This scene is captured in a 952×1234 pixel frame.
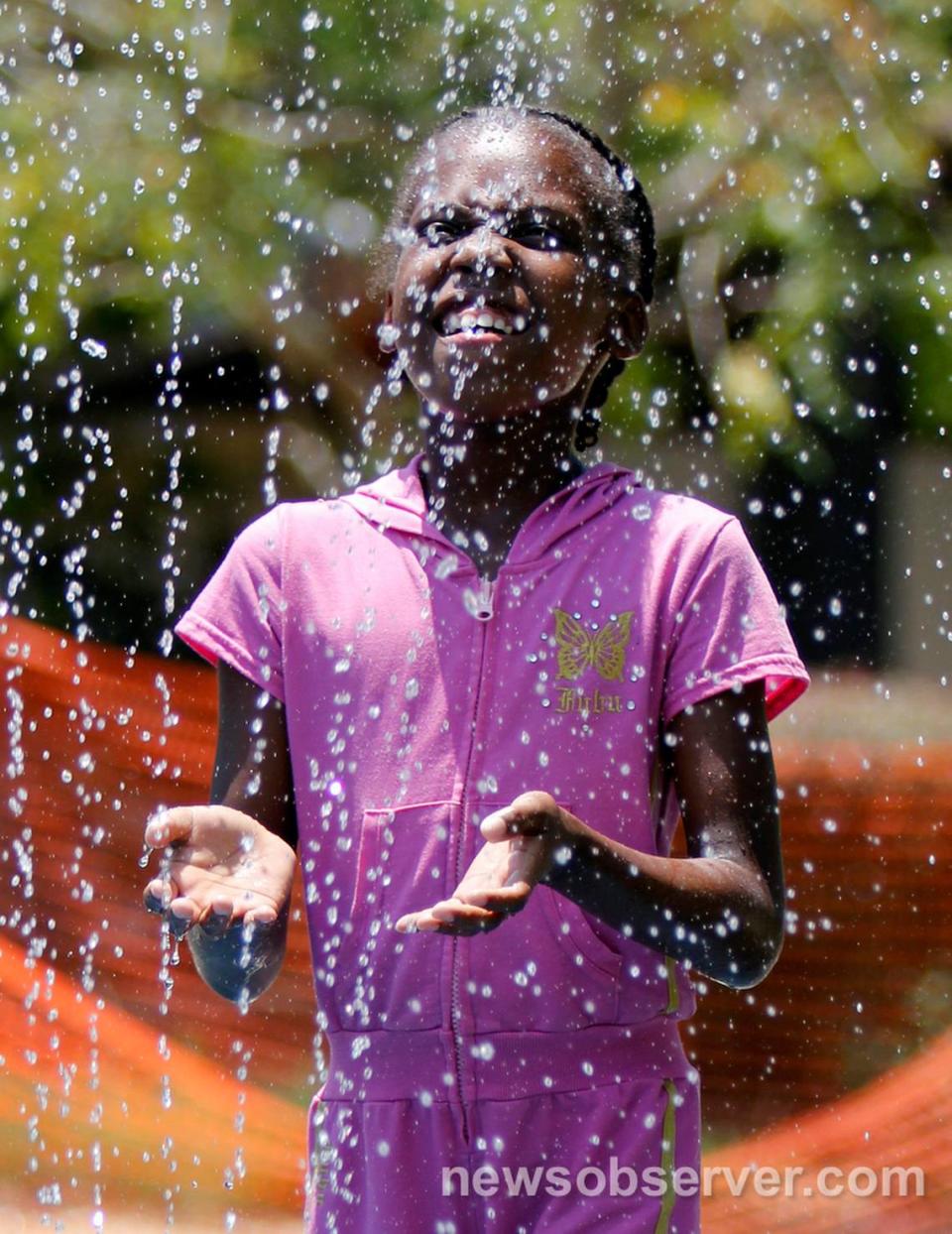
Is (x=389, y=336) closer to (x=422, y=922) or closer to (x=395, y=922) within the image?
(x=395, y=922)

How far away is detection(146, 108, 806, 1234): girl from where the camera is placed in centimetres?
182

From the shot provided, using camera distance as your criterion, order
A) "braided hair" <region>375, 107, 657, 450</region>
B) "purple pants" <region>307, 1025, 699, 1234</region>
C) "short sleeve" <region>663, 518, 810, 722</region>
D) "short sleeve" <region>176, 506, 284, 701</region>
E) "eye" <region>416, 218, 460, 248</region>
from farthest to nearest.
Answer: "braided hair" <region>375, 107, 657, 450</region> → "eye" <region>416, 218, 460, 248</region> → "short sleeve" <region>176, 506, 284, 701</region> → "short sleeve" <region>663, 518, 810, 722</region> → "purple pants" <region>307, 1025, 699, 1234</region>

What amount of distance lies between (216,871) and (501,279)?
752mm

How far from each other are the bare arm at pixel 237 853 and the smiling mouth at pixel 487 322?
47 cm

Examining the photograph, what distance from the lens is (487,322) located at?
207cm

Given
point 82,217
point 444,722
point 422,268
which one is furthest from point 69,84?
point 444,722

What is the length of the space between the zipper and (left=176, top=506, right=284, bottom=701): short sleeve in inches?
9.3

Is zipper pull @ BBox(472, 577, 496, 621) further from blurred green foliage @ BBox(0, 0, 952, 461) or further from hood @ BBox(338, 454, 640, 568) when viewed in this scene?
blurred green foliage @ BBox(0, 0, 952, 461)

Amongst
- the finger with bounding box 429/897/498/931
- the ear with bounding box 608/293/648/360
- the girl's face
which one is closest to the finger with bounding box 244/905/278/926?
the finger with bounding box 429/897/498/931

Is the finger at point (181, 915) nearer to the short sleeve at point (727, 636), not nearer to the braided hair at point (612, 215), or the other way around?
the short sleeve at point (727, 636)

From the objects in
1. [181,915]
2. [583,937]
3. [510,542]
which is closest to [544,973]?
[583,937]

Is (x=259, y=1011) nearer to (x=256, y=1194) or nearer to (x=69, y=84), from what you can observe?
(x=256, y=1194)

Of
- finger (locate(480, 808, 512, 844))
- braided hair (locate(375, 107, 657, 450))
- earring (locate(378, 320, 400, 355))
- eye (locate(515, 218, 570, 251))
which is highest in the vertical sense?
braided hair (locate(375, 107, 657, 450))

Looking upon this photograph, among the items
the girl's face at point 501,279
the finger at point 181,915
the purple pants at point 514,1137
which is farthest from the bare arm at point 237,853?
the girl's face at point 501,279
